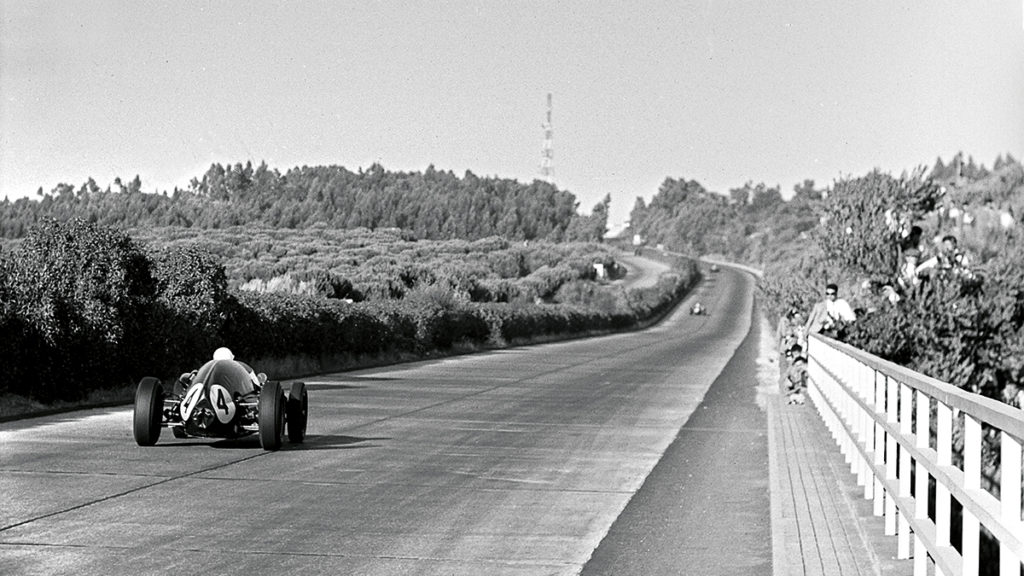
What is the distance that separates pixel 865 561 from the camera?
8.71 meters

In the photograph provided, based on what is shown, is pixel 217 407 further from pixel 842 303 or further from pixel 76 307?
pixel 842 303

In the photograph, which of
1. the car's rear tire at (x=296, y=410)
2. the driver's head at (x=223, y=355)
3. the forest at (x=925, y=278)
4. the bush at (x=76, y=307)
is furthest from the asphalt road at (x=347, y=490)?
the forest at (x=925, y=278)

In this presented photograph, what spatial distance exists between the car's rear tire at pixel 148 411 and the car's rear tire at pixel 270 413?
111cm

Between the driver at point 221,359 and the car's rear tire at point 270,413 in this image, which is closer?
the car's rear tire at point 270,413

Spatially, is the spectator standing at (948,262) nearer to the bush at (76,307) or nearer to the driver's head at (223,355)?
the driver's head at (223,355)

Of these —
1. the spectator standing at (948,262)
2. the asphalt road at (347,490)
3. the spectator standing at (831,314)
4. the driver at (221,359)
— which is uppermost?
the spectator standing at (948,262)

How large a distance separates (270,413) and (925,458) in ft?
27.5

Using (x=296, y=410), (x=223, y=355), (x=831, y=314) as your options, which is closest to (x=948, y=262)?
(x=831, y=314)

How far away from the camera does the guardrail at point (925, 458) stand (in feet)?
15.8

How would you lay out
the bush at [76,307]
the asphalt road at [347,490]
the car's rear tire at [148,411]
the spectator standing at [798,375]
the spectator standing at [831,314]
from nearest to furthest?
the asphalt road at [347,490]
the car's rear tire at [148,411]
the spectator standing at [831,314]
the bush at [76,307]
the spectator standing at [798,375]

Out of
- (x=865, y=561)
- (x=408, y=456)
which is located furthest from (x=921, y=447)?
(x=408, y=456)

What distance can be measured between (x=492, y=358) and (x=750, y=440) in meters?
26.0

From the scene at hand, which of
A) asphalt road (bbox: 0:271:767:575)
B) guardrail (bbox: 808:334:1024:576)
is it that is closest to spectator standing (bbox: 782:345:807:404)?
asphalt road (bbox: 0:271:767:575)

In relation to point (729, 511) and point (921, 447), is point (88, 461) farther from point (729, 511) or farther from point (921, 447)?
point (921, 447)
